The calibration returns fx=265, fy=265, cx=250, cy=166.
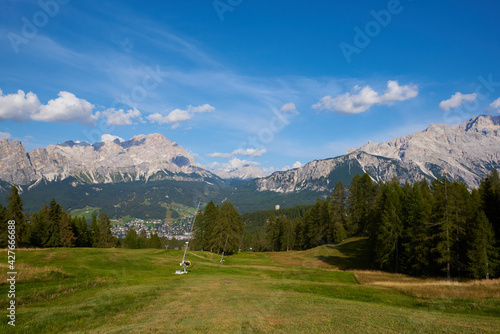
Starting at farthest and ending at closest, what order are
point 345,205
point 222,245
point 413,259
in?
point 345,205
point 222,245
point 413,259

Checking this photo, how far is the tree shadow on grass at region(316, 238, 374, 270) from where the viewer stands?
58.1 meters

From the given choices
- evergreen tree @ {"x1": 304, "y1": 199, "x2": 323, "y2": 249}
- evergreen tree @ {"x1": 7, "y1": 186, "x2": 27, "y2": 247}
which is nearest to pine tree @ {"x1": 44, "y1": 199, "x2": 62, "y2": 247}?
evergreen tree @ {"x1": 7, "y1": 186, "x2": 27, "y2": 247}

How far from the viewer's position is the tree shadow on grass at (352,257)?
58.1 metres

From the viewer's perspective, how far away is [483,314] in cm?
1703

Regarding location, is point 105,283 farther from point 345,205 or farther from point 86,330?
point 345,205

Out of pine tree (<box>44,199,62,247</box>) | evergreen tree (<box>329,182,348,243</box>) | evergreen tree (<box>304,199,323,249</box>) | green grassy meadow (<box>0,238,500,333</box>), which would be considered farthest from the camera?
evergreen tree (<box>304,199,323,249</box>)

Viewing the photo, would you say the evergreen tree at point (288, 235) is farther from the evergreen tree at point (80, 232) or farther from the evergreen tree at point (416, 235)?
the evergreen tree at point (80, 232)

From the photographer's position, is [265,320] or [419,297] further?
[419,297]

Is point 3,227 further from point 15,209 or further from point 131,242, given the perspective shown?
point 131,242

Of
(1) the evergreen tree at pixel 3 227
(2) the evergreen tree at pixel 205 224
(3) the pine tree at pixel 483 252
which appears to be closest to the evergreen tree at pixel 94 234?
(1) the evergreen tree at pixel 3 227

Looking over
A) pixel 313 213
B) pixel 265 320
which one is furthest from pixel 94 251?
pixel 313 213

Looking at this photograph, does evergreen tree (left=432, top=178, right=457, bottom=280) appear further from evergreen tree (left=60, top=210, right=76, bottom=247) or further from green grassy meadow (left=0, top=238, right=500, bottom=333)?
evergreen tree (left=60, top=210, right=76, bottom=247)

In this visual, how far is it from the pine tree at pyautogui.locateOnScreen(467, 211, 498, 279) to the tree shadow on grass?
72.9 ft

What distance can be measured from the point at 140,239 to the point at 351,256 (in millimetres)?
92293
